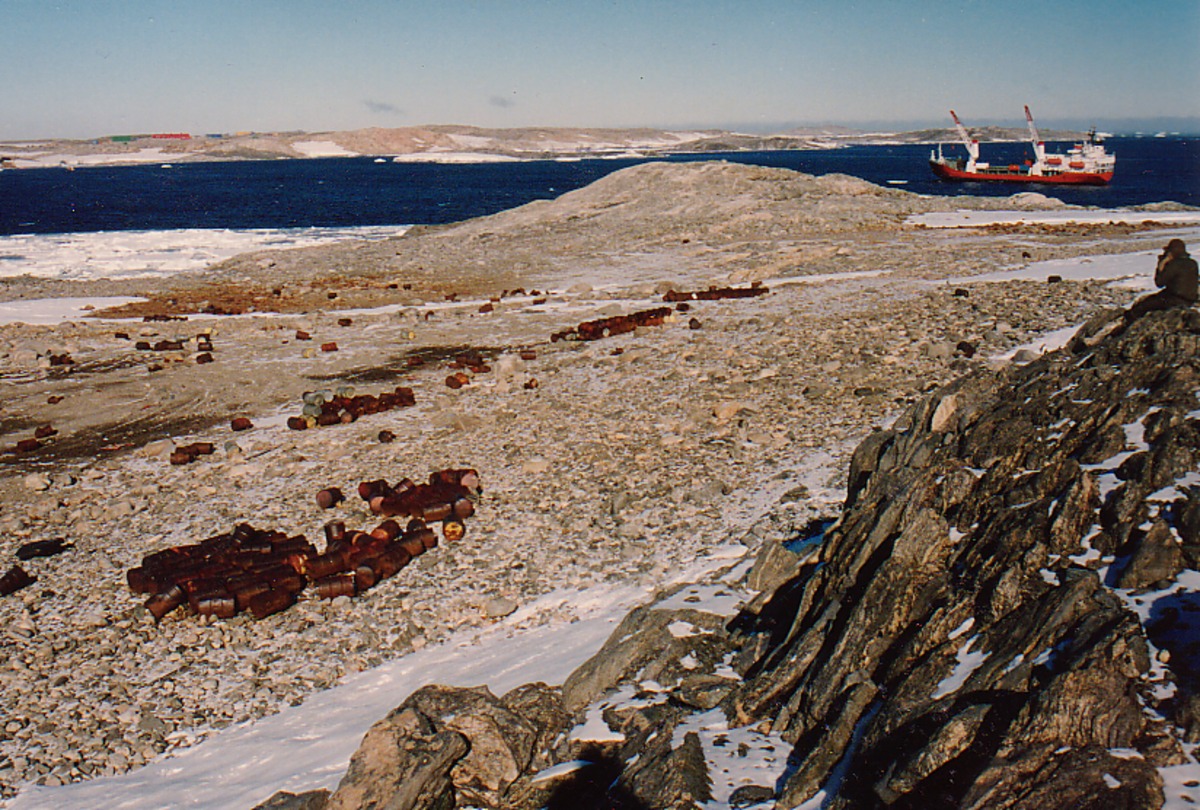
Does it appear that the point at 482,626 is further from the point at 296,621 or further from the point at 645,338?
the point at 645,338

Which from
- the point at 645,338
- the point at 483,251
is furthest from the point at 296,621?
the point at 483,251

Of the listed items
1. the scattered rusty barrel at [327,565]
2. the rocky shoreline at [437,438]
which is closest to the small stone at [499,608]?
the rocky shoreline at [437,438]

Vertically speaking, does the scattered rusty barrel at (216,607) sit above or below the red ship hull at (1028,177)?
below

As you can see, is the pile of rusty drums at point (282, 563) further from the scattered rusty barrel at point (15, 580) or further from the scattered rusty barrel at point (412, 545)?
the scattered rusty barrel at point (15, 580)

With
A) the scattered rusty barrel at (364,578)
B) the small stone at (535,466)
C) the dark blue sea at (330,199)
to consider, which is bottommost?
the scattered rusty barrel at (364,578)

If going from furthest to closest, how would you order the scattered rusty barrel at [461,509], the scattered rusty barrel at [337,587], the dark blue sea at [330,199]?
the dark blue sea at [330,199]
the scattered rusty barrel at [461,509]
the scattered rusty barrel at [337,587]

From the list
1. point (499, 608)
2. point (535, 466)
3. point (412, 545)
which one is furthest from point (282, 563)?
point (535, 466)

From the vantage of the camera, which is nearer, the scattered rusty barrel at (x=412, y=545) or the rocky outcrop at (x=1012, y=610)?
the rocky outcrop at (x=1012, y=610)
